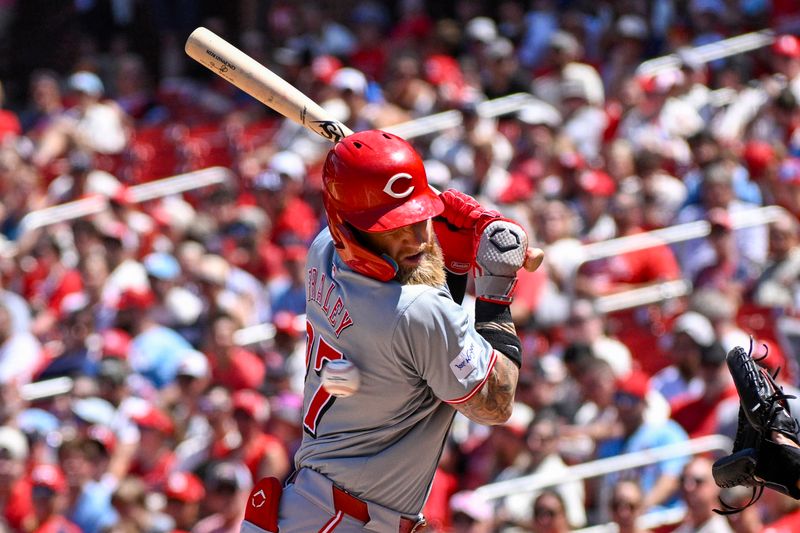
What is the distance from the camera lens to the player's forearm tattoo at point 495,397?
3760mm

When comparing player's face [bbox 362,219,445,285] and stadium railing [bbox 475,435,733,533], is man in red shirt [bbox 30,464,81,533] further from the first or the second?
player's face [bbox 362,219,445,285]

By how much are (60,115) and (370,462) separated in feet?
26.7

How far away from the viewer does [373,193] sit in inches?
145

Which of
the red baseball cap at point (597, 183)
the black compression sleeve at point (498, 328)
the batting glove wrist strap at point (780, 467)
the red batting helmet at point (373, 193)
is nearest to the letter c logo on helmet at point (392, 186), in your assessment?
the red batting helmet at point (373, 193)

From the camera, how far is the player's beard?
12.5 feet

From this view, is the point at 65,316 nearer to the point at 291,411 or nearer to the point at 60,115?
the point at 291,411

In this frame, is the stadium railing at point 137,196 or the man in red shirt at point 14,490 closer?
the man in red shirt at point 14,490

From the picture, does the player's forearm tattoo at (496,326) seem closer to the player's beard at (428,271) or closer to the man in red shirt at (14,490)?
the player's beard at (428,271)

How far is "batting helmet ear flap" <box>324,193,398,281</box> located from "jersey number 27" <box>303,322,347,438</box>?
0.26 m

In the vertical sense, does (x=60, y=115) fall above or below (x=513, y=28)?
below

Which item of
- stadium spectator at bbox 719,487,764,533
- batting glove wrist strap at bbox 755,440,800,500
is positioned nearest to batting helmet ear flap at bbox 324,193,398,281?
batting glove wrist strap at bbox 755,440,800,500

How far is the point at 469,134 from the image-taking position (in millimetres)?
9438

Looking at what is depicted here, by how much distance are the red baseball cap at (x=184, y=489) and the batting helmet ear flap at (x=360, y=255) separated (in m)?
3.46

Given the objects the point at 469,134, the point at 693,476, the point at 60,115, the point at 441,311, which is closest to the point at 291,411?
the point at 693,476
